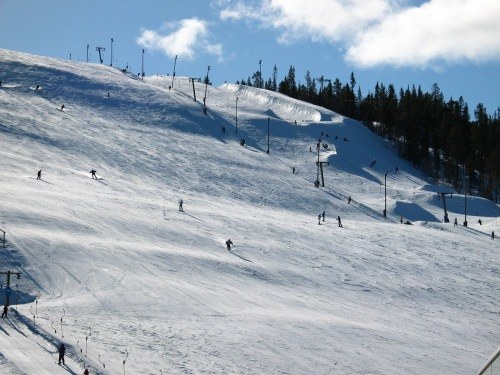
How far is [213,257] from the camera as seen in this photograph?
1078 inches

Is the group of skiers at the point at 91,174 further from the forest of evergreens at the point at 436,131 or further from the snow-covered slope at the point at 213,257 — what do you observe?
the forest of evergreens at the point at 436,131

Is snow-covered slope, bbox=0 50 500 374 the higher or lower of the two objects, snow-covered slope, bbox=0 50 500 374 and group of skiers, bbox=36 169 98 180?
the lower

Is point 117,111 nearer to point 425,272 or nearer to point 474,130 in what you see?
point 425,272

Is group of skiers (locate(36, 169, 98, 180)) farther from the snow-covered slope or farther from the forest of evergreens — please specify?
the forest of evergreens

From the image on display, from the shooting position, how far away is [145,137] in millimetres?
57156

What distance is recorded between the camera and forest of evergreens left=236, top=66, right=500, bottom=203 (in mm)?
75188

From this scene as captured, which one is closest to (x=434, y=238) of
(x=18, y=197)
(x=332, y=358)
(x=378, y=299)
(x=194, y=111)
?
(x=378, y=299)

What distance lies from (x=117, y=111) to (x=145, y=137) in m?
9.75

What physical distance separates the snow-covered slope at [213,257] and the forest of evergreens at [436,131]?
13712 millimetres

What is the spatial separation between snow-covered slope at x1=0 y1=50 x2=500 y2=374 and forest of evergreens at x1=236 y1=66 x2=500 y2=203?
540 inches

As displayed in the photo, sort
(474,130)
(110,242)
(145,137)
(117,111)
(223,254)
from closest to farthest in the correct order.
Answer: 1. (110,242)
2. (223,254)
3. (145,137)
4. (117,111)
5. (474,130)

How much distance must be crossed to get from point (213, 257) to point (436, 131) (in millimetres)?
67144

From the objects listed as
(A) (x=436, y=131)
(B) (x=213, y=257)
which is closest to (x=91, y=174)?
(B) (x=213, y=257)

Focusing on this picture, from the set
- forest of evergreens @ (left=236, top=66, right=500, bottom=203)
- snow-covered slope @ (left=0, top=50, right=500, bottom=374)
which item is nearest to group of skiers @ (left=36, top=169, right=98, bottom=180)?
snow-covered slope @ (left=0, top=50, right=500, bottom=374)
